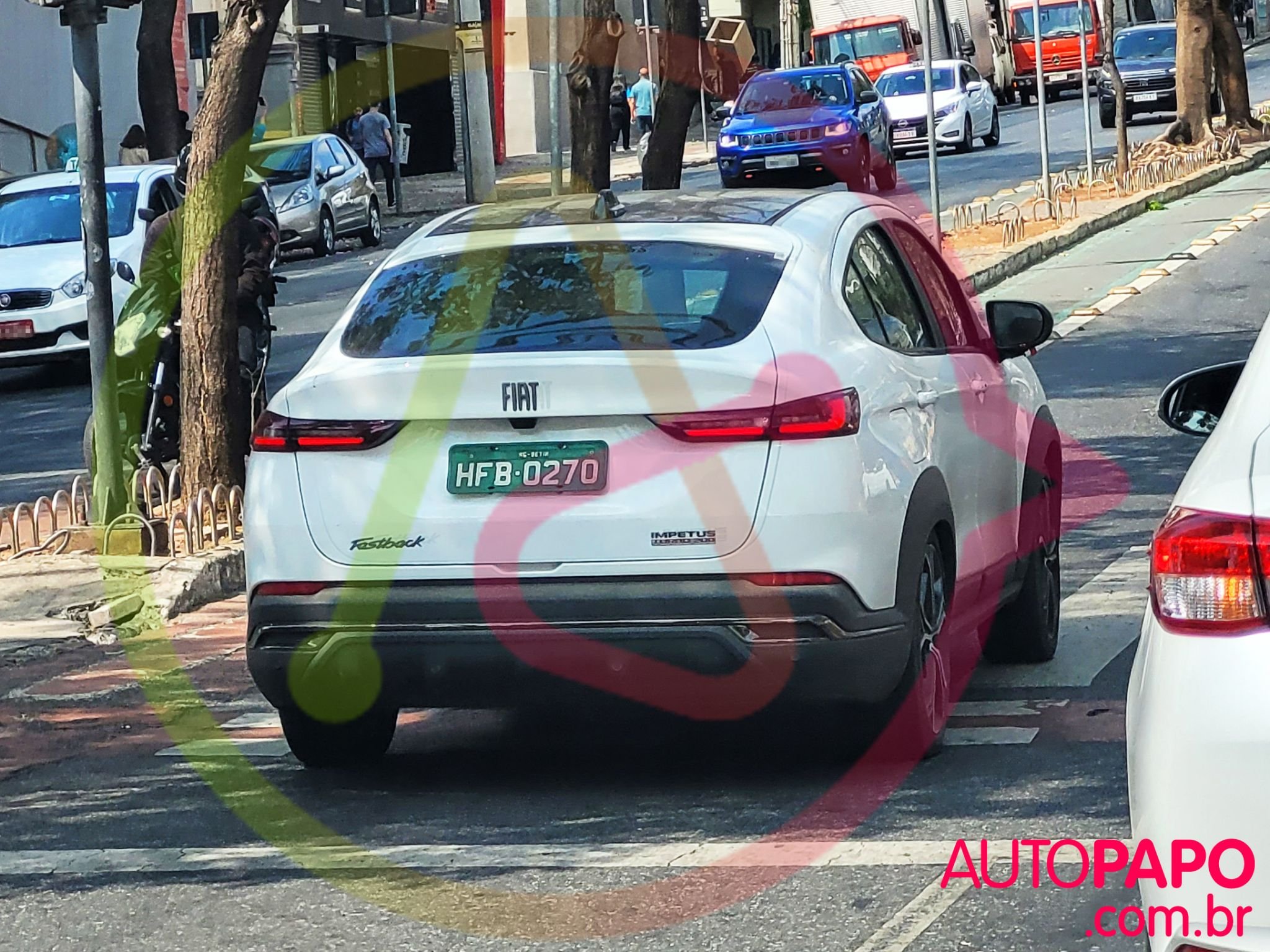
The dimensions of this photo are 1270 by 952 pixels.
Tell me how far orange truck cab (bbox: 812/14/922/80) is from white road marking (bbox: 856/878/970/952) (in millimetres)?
44500

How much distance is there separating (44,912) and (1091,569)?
5.26 meters

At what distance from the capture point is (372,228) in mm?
29703

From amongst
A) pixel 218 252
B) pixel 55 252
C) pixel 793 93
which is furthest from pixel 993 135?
pixel 218 252

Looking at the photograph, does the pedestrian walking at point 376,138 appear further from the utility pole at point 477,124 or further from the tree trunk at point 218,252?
the tree trunk at point 218,252

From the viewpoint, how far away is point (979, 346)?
7609mm

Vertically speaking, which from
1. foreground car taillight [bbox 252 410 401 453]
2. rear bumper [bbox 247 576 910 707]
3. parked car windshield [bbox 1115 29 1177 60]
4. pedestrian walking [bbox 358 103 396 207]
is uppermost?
parked car windshield [bbox 1115 29 1177 60]

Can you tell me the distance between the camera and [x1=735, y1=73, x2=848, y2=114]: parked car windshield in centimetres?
3269

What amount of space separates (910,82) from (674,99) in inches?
1151

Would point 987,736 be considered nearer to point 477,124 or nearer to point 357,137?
point 477,124

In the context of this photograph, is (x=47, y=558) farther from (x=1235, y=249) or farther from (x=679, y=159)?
(x=1235, y=249)

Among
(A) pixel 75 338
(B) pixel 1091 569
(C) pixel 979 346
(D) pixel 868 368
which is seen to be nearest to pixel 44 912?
(D) pixel 868 368

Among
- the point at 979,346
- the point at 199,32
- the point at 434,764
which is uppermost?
the point at 199,32

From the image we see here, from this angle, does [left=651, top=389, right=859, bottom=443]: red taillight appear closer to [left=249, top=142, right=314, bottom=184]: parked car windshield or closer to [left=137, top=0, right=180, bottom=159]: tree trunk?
[left=249, top=142, right=314, bottom=184]: parked car windshield

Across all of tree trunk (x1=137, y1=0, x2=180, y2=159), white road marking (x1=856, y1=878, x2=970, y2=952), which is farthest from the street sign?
white road marking (x1=856, y1=878, x2=970, y2=952)
